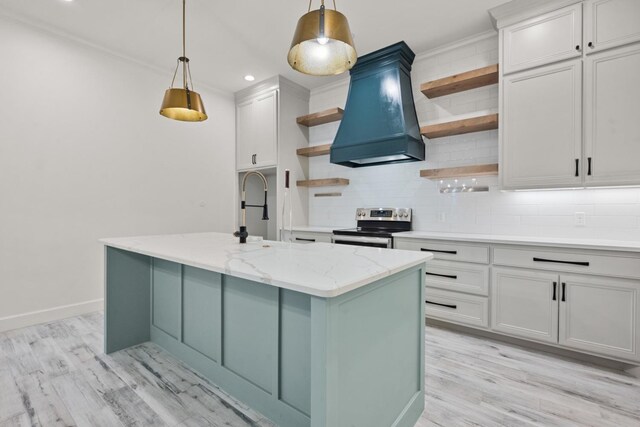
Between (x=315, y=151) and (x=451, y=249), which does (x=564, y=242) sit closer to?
(x=451, y=249)

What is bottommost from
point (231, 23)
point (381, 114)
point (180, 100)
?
point (180, 100)

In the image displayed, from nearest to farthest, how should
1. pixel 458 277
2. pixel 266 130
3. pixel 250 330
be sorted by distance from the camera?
1. pixel 250 330
2. pixel 458 277
3. pixel 266 130

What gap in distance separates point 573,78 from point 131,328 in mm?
4044

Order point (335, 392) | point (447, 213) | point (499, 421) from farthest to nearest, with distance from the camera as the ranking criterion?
point (447, 213), point (499, 421), point (335, 392)

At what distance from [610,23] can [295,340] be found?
320 cm

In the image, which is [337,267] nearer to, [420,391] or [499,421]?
[420,391]

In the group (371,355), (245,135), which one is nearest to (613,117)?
(371,355)

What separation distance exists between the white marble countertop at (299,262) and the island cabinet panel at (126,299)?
0.37 meters

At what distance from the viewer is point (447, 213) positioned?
3430 millimetres

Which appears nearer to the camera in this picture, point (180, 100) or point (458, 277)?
point (180, 100)

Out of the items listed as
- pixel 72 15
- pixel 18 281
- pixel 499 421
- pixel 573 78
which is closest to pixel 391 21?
pixel 573 78

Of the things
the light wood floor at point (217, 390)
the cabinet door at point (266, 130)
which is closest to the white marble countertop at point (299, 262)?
the light wood floor at point (217, 390)

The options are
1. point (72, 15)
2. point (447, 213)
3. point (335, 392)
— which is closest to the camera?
point (335, 392)

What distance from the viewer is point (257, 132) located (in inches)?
179
